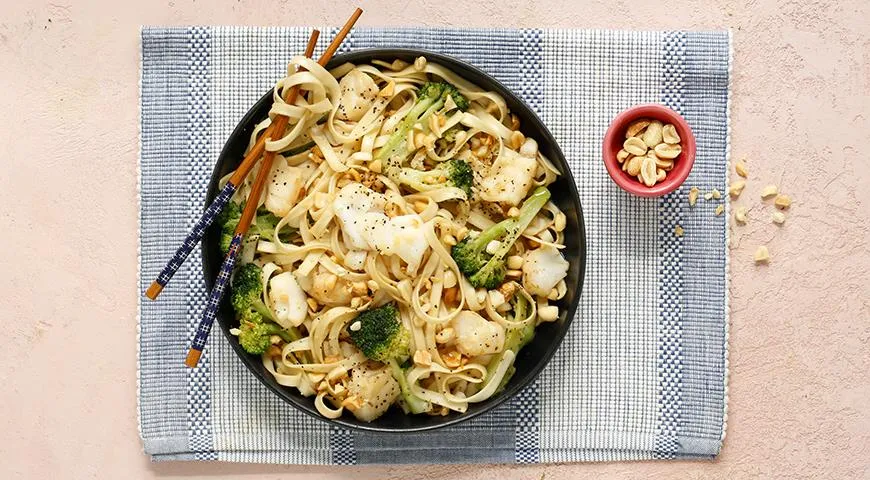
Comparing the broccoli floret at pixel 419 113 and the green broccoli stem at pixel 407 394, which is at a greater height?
the broccoli floret at pixel 419 113

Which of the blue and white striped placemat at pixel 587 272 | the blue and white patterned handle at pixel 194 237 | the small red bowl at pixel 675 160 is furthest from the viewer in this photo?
the blue and white striped placemat at pixel 587 272

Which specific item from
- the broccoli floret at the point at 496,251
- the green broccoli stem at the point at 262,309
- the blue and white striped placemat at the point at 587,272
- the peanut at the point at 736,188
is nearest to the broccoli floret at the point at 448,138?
the broccoli floret at the point at 496,251

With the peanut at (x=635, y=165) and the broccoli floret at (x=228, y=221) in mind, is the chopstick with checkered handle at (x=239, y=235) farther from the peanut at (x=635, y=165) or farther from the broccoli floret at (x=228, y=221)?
the peanut at (x=635, y=165)

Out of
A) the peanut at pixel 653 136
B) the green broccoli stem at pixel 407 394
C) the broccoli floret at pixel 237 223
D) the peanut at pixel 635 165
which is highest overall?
the peanut at pixel 653 136

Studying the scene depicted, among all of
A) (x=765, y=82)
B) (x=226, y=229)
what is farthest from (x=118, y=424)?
(x=765, y=82)

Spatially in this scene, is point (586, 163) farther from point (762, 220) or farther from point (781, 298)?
point (781, 298)

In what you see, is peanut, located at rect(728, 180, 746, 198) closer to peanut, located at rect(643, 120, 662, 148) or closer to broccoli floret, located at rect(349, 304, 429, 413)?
peanut, located at rect(643, 120, 662, 148)

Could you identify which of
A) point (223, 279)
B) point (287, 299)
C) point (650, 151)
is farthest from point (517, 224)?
point (223, 279)

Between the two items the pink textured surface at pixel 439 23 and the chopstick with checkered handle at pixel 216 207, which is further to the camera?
the pink textured surface at pixel 439 23
